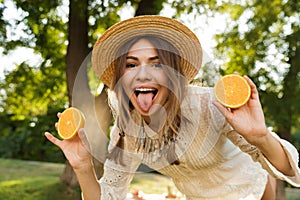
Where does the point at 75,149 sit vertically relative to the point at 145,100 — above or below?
below

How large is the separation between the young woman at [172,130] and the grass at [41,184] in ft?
12.8

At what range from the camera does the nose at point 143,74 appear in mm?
2295

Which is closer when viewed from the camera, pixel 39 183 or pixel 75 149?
pixel 75 149

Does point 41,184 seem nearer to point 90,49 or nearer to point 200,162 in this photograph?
point 90,49

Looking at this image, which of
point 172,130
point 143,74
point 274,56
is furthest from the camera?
point 274,56

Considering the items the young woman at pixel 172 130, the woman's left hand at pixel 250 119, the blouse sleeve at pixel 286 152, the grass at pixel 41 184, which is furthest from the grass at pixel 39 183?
the woman's left hand at pixel 250 119

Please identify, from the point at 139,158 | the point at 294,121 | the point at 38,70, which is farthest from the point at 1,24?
the point at 294,121

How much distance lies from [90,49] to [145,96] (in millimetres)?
Result: 4170

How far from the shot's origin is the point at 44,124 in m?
6.67

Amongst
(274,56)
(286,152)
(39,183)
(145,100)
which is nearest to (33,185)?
(39,183)

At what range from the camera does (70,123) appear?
2451 mm

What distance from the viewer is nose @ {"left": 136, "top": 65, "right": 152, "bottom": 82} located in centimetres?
229

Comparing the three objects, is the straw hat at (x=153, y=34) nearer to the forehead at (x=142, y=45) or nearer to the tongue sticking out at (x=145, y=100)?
the forehead at (x=142, y=45)

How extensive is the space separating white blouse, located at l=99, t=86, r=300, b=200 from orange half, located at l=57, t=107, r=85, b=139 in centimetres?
36
